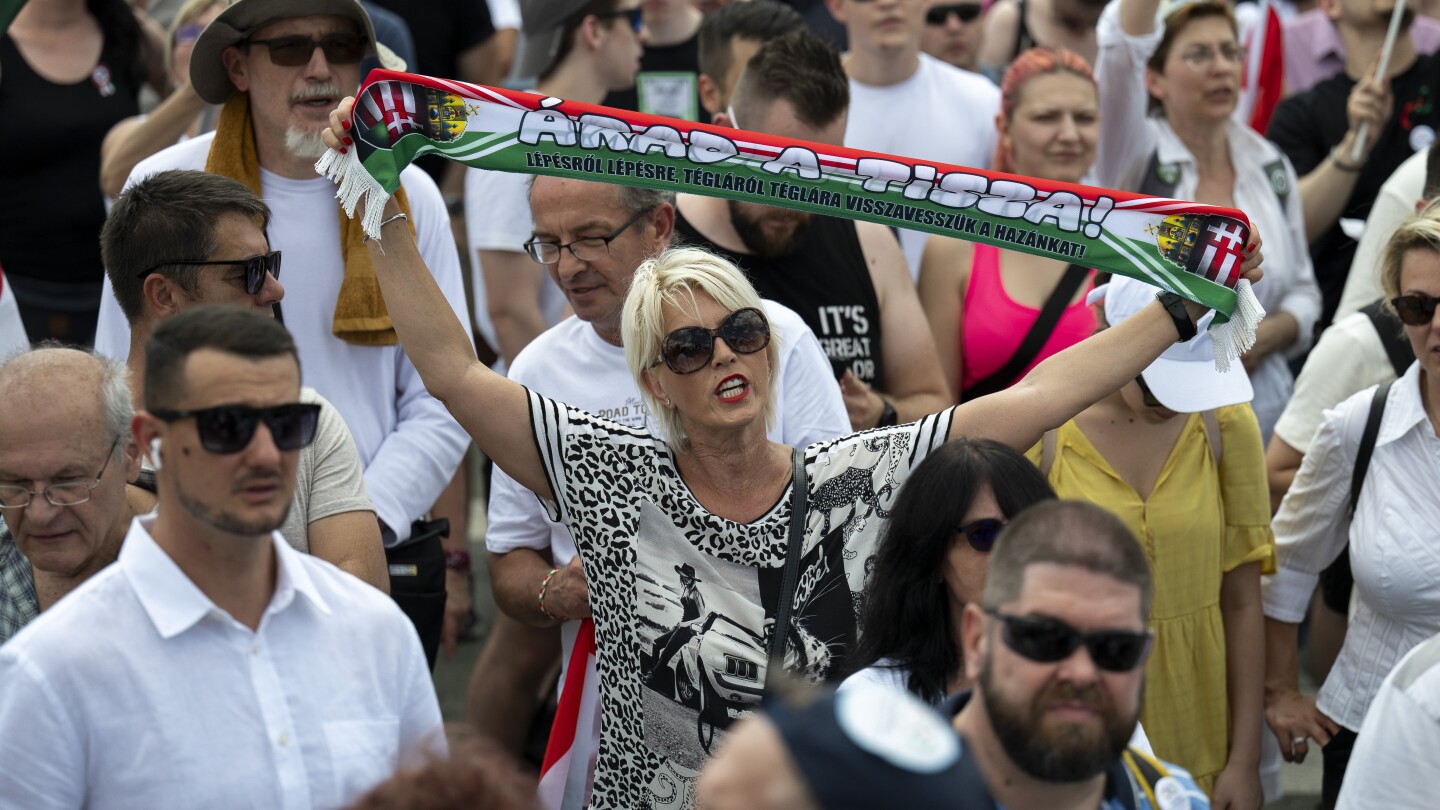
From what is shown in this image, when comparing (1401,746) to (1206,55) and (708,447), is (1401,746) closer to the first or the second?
(708,447)

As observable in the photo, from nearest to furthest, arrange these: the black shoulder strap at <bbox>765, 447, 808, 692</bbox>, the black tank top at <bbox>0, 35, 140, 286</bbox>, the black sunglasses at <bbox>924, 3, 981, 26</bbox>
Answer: the black shoulder strap at <bbox>765, 447, 808, 692</bbox> < the black tank top at <bbox>0, 35, 140, 286</bbox> < the black sunglasses at <bbox>924, 3, 981, 26</bbox>

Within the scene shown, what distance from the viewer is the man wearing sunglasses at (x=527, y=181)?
5508mm

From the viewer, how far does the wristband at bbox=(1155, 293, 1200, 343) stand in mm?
3537

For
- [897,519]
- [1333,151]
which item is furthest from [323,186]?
[1333,151]

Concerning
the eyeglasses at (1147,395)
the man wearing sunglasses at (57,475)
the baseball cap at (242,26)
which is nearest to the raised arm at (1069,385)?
the eyeglasses at (1147,395)

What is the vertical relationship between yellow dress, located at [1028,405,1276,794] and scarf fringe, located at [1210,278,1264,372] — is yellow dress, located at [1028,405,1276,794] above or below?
below

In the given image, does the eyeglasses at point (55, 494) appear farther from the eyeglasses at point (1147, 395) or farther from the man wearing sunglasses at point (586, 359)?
the eyeglasses at point (1147, 395)

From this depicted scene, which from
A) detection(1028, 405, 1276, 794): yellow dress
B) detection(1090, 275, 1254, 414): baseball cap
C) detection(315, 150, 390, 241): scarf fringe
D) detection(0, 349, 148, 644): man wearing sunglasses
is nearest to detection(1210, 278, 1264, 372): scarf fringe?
detection(1090, 275, 1254, 414): baseball cap

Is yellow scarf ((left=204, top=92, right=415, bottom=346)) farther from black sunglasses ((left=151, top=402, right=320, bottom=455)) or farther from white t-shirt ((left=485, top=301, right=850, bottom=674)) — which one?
black sunglasses ((left=151, top=402, right=320, bottom=455))

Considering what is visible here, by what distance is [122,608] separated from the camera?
254 centimetres

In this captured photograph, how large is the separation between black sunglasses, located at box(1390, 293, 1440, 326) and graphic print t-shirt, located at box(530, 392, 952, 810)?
4.38 feet

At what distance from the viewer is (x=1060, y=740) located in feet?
7.90

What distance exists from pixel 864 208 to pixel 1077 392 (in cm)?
61

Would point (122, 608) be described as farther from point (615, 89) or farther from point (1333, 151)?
point (1333, 151)
